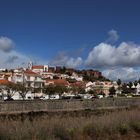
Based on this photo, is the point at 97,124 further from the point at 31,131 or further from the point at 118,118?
the point at 31,131

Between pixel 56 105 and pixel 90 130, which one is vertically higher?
pixel 56 105

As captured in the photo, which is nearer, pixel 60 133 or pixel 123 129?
pixel 60 133

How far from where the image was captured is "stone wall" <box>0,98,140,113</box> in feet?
156

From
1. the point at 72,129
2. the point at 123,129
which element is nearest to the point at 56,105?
the point at 123,129

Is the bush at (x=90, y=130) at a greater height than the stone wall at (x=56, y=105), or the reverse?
the stone wall at (x=56, y=105)

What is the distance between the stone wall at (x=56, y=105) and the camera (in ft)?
156

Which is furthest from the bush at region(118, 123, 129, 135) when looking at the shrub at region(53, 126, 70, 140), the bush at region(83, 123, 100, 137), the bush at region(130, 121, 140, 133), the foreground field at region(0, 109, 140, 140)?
the shrub at region(53, 126, 70, 140)

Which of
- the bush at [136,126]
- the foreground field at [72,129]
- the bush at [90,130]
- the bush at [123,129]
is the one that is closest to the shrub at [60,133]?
the foreground field at [72,129]

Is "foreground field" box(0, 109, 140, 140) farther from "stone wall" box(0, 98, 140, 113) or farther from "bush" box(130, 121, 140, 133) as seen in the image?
"stone wall" box(0, 98, 140, 113)

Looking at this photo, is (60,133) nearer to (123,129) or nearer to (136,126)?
(123,129)

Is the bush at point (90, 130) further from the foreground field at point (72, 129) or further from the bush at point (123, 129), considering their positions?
the bush at point (123, 129)

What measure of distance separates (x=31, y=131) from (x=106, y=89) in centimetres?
17068

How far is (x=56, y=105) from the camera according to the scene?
5525 centimetres

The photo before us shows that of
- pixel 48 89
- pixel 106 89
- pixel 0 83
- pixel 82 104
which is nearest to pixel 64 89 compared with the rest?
pixel 48 89
